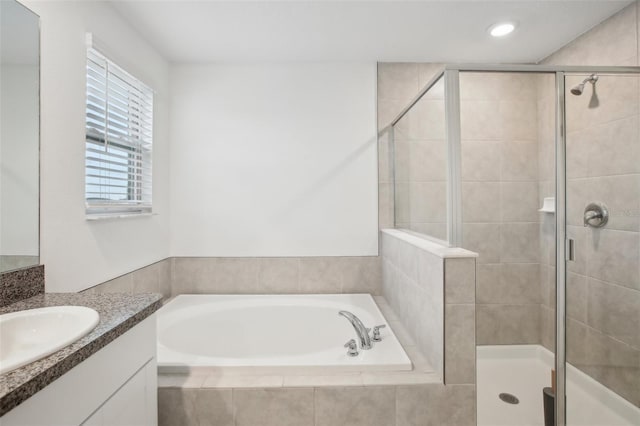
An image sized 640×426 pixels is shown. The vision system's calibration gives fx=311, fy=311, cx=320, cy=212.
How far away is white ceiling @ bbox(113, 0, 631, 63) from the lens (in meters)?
1.79

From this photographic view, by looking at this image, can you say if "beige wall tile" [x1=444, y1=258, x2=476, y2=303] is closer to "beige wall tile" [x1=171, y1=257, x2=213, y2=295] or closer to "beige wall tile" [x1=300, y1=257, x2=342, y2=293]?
"beige wall tile" [x1=300, y1=257, x2=342, y2=293]

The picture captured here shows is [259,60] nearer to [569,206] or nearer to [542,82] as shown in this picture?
[542,82]

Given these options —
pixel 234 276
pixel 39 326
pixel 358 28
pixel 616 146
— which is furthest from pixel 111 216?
pixel 616 146

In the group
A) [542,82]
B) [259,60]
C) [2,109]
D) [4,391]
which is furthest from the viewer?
[259,60]

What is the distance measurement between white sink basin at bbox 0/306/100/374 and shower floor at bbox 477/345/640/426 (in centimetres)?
204

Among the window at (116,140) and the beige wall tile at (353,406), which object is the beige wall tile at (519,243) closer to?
the beige wall tile at (353,406)

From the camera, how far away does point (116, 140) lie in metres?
1.82

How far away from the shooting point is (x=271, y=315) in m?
2.29

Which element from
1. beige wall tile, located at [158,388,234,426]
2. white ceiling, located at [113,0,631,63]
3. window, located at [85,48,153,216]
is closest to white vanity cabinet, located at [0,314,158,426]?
beige wall tile, located at [158,388,234,426]

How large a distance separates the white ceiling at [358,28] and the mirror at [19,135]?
721 millimetres

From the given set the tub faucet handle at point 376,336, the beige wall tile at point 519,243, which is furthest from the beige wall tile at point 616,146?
the tub faucet handle at point 376,336

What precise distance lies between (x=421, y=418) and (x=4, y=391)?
1442mm

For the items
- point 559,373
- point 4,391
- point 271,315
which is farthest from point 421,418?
point 4,391

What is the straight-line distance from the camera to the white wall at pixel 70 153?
1.34 meters
